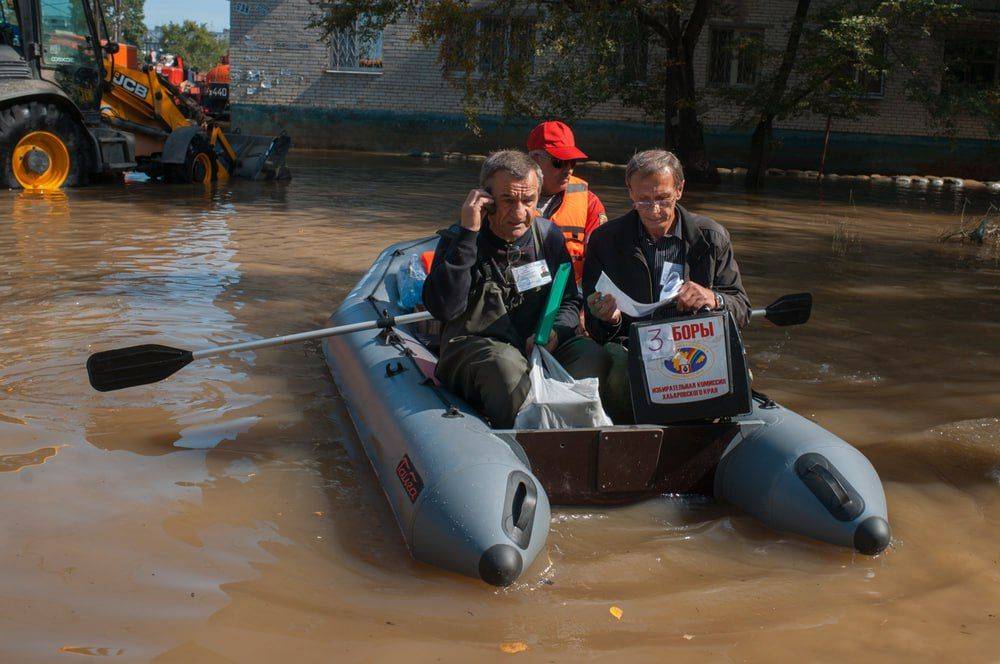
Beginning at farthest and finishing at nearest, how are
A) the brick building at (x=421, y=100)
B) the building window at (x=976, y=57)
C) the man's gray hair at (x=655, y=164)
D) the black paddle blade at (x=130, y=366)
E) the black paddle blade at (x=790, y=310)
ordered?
the brick building at (x=421, y=100) < the building window at (x=976, y=57) < the black paddle blade at (x=790, y=310) < the black paddle blade at (x=130, y=366) < the man's gray hair at (x=655, y=164)

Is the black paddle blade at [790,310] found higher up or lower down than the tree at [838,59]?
lower down

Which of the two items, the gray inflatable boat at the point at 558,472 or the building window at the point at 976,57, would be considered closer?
the gray inflatable boat at the point at 558,472

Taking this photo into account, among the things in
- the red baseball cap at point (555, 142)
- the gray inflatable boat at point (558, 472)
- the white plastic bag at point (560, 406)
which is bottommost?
the gray inflatable boat at point (558, 472)

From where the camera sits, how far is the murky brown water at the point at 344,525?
9.68ft

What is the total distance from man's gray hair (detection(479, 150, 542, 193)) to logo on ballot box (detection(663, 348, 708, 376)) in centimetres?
87

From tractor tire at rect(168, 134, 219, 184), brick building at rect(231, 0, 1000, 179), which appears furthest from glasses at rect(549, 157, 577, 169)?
brick building at rect(231, 0, 1000, 179)

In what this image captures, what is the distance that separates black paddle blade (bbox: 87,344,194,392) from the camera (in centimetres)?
439

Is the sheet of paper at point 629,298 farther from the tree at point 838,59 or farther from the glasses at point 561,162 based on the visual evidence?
the tree at point 838,59

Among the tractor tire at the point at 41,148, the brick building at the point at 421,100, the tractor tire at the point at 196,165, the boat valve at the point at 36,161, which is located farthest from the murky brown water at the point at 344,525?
the brick building at the point at 421,100

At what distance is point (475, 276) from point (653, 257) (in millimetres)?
726

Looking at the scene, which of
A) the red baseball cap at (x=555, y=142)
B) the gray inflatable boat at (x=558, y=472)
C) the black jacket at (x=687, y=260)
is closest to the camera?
the gray inflatable boat at (x=558, y=472)

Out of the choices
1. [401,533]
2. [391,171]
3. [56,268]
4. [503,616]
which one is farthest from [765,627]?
[391,171]

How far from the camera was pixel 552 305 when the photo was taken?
4.17 m

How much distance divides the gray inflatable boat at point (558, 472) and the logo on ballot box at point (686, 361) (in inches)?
8.4
